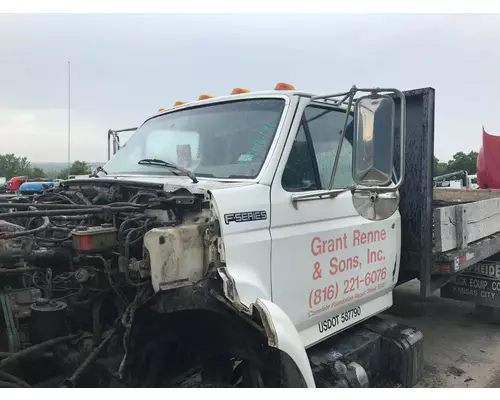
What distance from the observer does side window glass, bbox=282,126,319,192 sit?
2975 mm

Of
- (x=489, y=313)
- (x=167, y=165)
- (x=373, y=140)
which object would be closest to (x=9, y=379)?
(x=167, y=165)

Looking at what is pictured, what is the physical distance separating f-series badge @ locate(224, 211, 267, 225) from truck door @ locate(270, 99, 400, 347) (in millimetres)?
99

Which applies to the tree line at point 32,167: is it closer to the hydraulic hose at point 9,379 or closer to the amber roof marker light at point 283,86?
the amber roof marker light at point 283,86

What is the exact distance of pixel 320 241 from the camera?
3.04 meters

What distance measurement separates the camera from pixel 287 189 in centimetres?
294

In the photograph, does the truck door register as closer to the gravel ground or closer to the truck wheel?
the gravel ground

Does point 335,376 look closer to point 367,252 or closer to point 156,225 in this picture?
point 367,252

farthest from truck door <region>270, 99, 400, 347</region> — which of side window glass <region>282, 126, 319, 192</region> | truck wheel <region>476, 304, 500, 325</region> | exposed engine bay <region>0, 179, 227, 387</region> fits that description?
truck wheel <region>476, 304, 500, 325</region>

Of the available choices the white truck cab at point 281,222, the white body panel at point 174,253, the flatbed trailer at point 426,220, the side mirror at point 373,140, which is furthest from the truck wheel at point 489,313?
the white body panel at point 174,253

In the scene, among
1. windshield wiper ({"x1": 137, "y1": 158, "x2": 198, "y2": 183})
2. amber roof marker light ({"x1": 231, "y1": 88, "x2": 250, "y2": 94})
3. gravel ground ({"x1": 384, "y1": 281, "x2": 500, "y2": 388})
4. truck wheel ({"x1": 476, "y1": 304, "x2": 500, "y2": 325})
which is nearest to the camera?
windshield wiper ({"x1": 137, "y1": 158, "x2": 198, "y2": 183})

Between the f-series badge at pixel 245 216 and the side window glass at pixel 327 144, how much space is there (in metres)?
0.70

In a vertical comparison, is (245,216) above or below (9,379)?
above

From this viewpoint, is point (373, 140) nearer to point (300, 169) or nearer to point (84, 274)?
point (300, 169)

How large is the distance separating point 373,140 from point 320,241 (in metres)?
0.75
